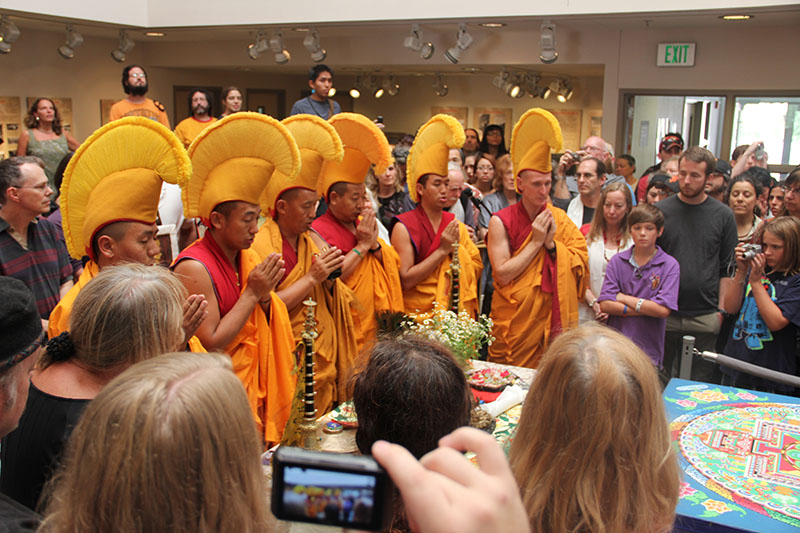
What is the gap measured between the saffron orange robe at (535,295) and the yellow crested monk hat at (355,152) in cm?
86

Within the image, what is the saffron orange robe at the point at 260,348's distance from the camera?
114 inches

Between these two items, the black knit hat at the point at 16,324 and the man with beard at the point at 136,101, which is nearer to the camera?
the black knit hat at the point at 16,324

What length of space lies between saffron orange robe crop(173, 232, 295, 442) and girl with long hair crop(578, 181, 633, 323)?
1.95m

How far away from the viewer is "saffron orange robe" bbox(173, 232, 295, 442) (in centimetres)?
290

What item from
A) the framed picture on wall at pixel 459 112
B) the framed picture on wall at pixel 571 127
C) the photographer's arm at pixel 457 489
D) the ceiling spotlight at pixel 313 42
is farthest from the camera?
the framed picture on wall at pixel 459 112

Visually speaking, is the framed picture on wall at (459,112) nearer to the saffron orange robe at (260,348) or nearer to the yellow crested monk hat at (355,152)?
the yellow crested monk hat at (355,152)

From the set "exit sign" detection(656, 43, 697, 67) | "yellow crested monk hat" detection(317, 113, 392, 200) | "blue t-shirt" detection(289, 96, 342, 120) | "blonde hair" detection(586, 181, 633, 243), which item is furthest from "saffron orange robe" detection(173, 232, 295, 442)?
"exit sign" detection(656, 43, 697, 67)

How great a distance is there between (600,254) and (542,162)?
0.72 meters

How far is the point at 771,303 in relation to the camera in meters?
3.53

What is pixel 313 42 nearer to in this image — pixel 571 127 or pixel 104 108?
pixel 104 108

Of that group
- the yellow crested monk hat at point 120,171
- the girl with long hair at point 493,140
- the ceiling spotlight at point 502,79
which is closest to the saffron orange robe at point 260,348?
the yellow crested monk hat at point 120,171

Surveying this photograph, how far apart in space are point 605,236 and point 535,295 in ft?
2.16

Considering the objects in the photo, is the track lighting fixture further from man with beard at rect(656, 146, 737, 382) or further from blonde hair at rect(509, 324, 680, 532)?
blonde hair at rect(509, 324, 680, 532)

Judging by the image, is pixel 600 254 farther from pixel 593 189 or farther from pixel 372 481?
pixel 372 481
